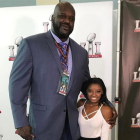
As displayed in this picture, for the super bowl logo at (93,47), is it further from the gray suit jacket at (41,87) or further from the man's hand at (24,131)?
the man's hand at (24,131)

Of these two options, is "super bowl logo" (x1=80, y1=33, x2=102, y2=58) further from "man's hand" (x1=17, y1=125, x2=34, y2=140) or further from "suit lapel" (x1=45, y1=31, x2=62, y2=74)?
"man's hand" (x1=17, y1=125, x2=34, y2=140)

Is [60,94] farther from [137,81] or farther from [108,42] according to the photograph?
[137,81]

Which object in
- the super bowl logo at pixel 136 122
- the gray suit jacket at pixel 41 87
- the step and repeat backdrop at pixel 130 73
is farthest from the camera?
the super bowl logo at pixel 136 122

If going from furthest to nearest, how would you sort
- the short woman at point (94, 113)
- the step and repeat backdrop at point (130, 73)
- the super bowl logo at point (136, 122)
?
the super bowl logo at point (136, 122)
the step and repeat backdrop at point (130, 73)
the short woman at point (94, 113)

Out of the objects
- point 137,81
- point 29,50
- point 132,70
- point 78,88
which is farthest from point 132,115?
point 29,50

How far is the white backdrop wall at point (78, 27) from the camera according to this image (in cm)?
196

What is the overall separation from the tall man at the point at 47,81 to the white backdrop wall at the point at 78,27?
0.76 metres

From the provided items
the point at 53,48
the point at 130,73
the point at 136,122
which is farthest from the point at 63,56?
the point at 136,122

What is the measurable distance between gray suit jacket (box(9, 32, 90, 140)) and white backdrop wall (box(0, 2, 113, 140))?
0.77m

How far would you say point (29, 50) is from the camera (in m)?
1.14

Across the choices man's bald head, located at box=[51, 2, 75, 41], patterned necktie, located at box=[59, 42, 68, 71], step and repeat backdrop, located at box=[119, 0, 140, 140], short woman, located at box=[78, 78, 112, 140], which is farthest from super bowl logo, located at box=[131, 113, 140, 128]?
man's bald head, located at box=[51, 2, 75, 41]

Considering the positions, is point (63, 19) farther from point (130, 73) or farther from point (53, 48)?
point (130, 73)

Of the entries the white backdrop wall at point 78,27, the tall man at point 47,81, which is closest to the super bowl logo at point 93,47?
the white backdrop wall at point 78,27

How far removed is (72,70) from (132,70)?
3.42 feet
